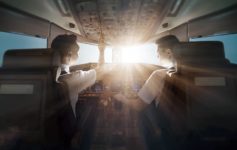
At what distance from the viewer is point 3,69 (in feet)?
4.77

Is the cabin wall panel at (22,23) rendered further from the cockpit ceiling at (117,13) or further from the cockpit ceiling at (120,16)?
the cockpit ceiling at (120,16)

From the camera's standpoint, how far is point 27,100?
1349mm

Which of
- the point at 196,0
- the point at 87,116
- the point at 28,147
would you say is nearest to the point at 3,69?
the point at 28,147

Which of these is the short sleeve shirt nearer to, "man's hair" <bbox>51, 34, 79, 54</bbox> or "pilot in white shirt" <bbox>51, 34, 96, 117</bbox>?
"pilot in white shirt" <bbox>51, 34, 96, 117</bbox>

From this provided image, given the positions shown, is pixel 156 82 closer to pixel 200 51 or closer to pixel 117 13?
pixel 200 51

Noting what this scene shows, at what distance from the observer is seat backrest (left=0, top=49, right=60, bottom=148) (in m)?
1.32

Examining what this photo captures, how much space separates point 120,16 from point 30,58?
1910 millimetres

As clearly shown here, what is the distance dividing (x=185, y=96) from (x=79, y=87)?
1.12 meters

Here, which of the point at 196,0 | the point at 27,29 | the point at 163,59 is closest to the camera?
the point at 163,59

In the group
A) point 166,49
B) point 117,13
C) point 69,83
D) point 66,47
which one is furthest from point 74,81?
point 117,13

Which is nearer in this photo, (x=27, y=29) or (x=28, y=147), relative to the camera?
(x=28, y=147)

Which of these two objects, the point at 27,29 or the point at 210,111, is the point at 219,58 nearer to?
the point at 210,111

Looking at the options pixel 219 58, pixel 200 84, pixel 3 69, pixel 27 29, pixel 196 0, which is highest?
pixel 196 0

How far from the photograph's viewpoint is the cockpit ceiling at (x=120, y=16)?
2508mm
